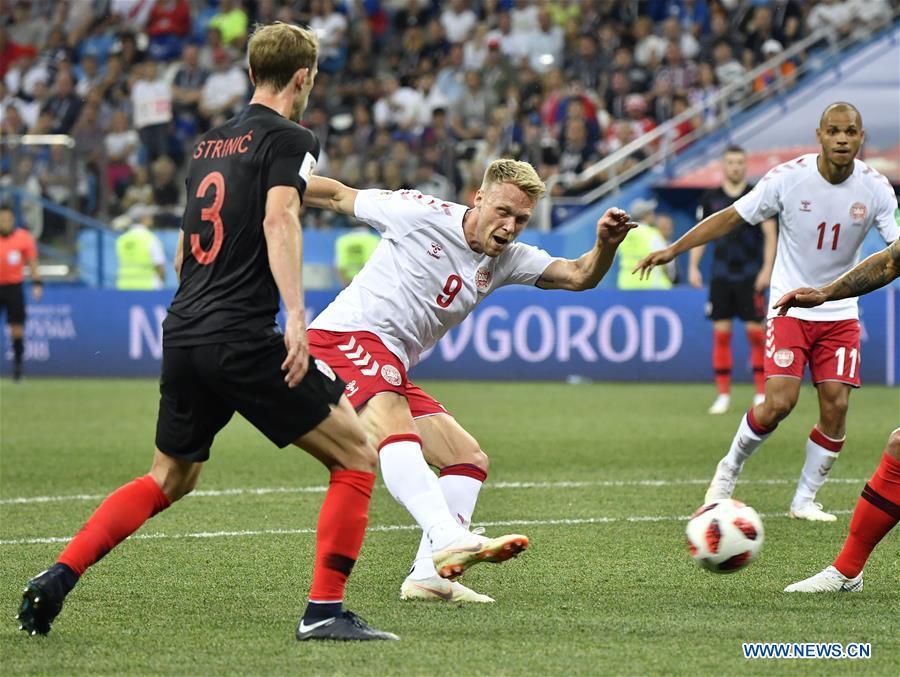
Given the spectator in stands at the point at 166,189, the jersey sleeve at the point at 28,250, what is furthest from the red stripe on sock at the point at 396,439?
the spectator in stands at the point at 166,189

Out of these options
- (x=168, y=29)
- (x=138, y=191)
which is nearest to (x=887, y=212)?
(x=138, y=191)

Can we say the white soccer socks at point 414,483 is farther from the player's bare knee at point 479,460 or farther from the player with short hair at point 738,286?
the player with short hair at point 738,286

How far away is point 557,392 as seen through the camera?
55.9 ft

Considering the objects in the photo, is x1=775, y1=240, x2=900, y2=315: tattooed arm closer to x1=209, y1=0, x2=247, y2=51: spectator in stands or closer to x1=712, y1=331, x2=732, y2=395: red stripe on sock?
x1=712, y1=331, x2=732, y2=395: red stripe on sock

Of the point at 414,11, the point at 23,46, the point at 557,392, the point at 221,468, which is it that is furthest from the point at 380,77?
the point at 221,468

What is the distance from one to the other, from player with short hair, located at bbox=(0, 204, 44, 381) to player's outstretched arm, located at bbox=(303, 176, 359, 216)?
1342cm

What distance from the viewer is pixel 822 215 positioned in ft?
26.5

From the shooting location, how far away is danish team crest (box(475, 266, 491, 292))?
244 inches

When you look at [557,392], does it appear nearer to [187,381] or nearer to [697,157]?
[697,157]

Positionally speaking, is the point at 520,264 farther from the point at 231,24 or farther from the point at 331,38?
the point at 231,24

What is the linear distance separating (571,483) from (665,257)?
271 centimetres

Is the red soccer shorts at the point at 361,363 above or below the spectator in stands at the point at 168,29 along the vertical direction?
below

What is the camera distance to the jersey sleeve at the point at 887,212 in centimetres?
811

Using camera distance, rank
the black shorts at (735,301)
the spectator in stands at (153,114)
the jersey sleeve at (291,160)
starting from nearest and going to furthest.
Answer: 1. the jersey sleeve at (291,160)
2. the black shorts at (735,301)
3. the spectator in stands at (153,114)
